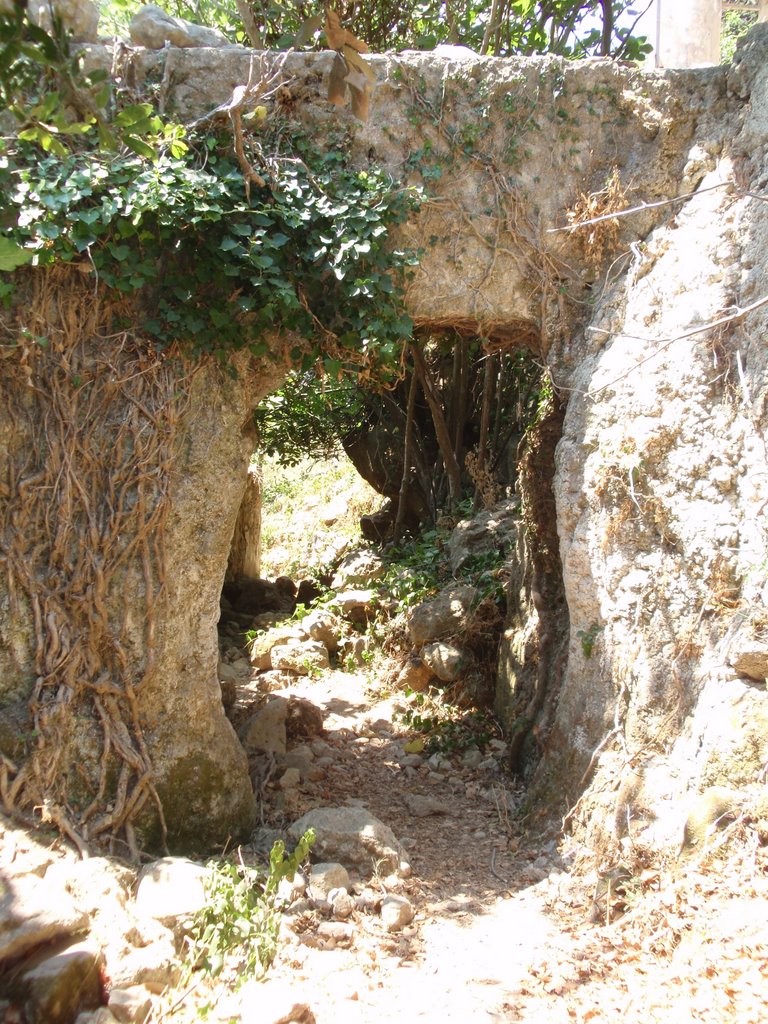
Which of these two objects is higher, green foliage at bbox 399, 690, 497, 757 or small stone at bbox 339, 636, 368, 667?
small stone at bbox 339, 636, 368, 667

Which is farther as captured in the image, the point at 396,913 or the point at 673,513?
the point at 673,513

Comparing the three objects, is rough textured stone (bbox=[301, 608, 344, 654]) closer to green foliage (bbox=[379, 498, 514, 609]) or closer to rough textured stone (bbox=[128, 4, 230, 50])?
green foliage (bbox=[379, 498, 514, 609])

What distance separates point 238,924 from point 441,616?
3.82 m

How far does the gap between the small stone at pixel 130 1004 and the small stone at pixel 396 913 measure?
1.18 meters

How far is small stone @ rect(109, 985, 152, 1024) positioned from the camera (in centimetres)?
310

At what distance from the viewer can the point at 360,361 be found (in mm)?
4906

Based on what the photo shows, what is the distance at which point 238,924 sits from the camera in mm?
3639

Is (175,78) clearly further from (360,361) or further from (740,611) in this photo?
(740,611)

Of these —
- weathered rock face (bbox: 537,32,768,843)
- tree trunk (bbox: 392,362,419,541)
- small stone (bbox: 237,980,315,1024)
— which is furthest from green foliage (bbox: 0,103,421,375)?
tree trunk (bbox: 392,362,419,541)

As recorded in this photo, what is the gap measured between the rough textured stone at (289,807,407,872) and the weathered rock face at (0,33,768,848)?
0.49 metres

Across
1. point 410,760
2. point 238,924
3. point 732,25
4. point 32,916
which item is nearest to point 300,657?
point 410,760

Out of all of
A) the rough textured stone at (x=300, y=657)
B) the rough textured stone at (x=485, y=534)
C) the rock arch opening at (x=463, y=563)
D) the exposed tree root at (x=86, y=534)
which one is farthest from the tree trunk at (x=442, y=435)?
the exposed tree root at (x=86, y=534)

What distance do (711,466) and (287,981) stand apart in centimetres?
299

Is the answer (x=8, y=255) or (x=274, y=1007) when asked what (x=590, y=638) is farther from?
(x=8, y=255)
